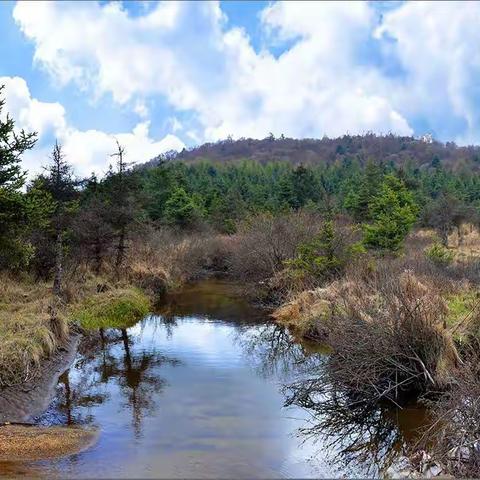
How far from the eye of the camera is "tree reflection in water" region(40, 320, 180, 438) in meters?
13.3

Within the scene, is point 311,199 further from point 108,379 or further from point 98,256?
point 108,379

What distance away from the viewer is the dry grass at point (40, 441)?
10.4m

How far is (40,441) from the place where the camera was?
11.0m

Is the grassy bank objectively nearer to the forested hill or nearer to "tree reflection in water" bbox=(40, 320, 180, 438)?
"tree reflection in water" bbox=(40, 320, 180, 438)

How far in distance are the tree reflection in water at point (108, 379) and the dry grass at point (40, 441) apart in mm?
835

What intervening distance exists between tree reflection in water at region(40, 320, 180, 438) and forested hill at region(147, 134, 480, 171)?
356ft

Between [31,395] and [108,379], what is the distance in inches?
103

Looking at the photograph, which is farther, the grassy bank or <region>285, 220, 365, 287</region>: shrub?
<region>285, 220, 365, 287</region>: shrub

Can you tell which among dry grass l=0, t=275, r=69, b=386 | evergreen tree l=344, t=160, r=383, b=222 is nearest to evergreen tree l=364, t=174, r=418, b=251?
evergreen tree l=344, t=160, r=383, b=222

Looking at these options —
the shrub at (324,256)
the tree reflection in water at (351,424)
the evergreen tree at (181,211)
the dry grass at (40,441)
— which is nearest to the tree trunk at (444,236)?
the evergreen tree at (181,211)

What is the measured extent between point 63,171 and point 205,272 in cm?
1904

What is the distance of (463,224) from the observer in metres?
48.7

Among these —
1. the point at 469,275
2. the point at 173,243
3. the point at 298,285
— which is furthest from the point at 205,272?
the point at 469,275

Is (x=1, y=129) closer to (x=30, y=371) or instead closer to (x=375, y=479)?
(x=30, y=371)
